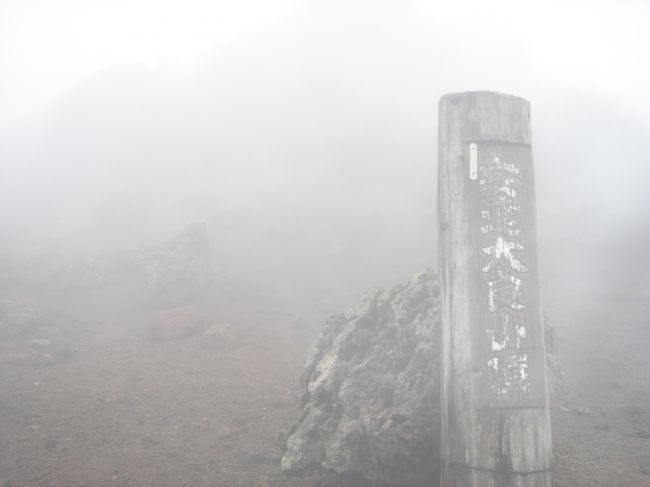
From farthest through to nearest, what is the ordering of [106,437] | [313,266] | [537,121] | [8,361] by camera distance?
1. [537,121]
2. [313,266]
3. [8,361]
4. [106,437]

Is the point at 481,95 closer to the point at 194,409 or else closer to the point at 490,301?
the point at 490,301

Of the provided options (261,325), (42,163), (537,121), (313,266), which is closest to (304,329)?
(261,325)

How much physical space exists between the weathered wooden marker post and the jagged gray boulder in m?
1.11

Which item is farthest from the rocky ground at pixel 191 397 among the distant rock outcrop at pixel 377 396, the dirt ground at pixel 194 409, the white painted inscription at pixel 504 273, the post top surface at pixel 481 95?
the post top surface at pixel 481 95

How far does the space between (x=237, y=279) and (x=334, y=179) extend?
23702 millimetres

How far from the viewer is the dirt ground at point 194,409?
634cm

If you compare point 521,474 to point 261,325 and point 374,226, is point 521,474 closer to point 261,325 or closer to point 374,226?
point 261,325

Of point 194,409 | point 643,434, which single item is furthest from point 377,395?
point 194,409

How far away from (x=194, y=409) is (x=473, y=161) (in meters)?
8.15

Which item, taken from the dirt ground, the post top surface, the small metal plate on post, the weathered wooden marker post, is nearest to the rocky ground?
the dirt ground

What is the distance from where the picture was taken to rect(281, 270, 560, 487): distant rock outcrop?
4.95 meters

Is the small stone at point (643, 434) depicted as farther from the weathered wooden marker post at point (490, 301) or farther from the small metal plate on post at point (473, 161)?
the small metal plate on post at point (473, 161)

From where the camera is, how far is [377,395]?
5.77m

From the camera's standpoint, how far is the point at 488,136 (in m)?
4.10
